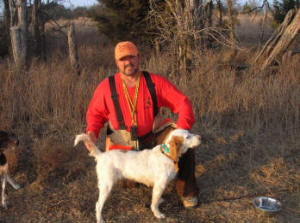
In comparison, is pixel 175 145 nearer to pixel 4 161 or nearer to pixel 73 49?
pixel 4 161

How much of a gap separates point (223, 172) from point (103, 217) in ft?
5.92

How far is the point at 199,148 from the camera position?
15.3 ft

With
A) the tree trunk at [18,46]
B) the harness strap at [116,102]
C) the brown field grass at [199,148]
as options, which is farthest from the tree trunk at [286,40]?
the tree trunk at [18,46]

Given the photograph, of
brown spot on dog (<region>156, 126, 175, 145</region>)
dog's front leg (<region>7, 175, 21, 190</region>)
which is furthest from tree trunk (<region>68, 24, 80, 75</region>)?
brown spot on dog (<region>156, 126, 175, 145</region>)

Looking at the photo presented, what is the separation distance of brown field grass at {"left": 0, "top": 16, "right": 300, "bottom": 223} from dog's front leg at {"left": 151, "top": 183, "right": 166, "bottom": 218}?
8cm

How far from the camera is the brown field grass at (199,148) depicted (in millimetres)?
3299

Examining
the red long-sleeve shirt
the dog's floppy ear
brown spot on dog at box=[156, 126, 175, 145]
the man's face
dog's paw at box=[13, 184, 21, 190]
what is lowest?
dog's paw at box=[13, 184, 21, 190]

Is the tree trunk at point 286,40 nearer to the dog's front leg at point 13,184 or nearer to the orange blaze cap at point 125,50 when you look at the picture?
the orange blaze cap at point 125,50

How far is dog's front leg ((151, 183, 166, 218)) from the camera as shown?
3014 millimetres

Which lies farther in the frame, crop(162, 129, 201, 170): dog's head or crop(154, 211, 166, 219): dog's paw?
crop(154, 211, 166, 219): dog's paw

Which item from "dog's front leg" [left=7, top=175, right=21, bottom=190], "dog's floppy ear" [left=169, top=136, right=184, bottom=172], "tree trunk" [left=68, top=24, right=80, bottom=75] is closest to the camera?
"dog's floppy ear" [left=169, top=136, right=184, bottom=172]

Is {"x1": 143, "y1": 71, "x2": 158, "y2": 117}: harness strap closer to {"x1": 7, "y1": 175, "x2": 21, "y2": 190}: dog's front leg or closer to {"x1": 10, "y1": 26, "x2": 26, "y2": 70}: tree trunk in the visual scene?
{"x1": 7, "y1": 175, "x2": 21, "y2": 190}: dog's front leg

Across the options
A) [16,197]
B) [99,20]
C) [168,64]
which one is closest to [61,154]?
[16,197]

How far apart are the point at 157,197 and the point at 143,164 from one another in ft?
1.29
